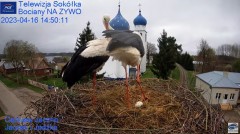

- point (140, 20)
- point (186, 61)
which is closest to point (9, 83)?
point (140, 20)

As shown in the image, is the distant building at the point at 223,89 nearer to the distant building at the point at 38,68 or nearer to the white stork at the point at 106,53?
the white stork at the point at 106,53

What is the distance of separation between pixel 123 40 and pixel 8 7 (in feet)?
5.93

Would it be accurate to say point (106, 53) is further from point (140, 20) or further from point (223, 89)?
point (140, 20)

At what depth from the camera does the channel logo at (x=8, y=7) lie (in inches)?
124

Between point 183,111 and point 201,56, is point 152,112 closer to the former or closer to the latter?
point 183,111

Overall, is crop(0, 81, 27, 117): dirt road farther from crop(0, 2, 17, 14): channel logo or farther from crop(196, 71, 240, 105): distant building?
crop(196, 71, 240, 105): distant building

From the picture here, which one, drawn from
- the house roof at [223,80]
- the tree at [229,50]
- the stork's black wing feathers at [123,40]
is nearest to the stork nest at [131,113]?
the stork's black wing feathers at [123,40]

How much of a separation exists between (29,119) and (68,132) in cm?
56

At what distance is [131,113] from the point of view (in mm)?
2498

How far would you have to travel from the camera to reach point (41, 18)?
2941mm

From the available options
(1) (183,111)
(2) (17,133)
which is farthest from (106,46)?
(2) (17,133)

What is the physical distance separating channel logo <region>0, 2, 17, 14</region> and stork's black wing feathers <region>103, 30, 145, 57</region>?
1485 mm

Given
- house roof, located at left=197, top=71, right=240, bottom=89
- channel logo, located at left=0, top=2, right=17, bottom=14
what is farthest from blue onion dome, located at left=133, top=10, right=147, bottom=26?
channel logo, located at left=0, top=2, right=17, bottom=14

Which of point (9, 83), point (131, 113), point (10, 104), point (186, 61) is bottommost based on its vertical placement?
point (10, 104)
